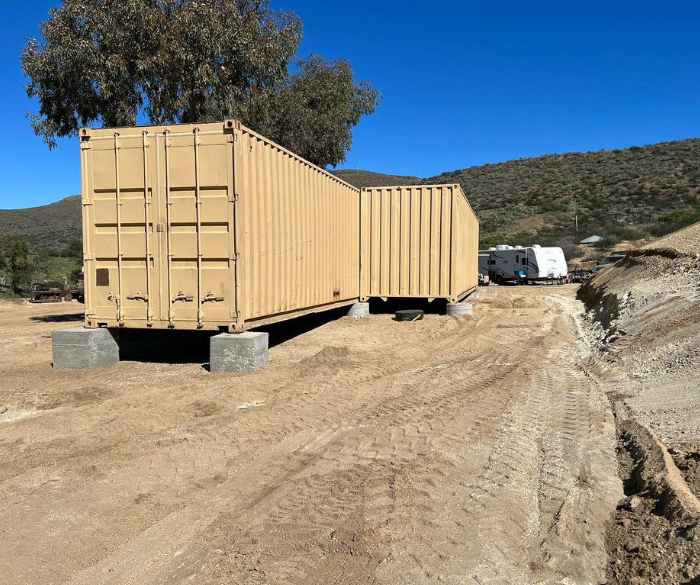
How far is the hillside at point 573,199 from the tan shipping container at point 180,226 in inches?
1341

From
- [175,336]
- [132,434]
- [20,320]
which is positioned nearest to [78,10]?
[175,336]

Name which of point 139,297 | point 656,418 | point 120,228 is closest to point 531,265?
point 139,297

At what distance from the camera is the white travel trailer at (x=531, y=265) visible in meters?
30.1

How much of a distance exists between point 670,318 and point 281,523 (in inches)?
310

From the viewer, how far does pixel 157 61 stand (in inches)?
482

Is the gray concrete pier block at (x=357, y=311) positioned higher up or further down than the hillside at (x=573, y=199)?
further down

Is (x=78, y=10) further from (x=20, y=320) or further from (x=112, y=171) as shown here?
(x=20, y=320)

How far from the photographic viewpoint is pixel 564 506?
3.61 metres

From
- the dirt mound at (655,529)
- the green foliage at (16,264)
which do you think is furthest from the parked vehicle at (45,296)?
the dirt mound at (655,529)

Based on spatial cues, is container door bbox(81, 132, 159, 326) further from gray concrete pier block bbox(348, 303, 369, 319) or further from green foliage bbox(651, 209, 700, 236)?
green foliage bbox(651, 209, 700, 236)

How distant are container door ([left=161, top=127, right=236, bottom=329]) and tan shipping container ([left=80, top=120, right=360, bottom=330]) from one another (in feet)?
0.05

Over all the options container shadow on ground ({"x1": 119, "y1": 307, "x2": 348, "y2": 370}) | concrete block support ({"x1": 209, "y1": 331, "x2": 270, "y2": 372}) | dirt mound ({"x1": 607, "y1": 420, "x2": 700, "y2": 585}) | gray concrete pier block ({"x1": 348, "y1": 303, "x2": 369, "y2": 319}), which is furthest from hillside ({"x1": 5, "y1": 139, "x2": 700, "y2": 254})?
dirt mound ({"x1": 607, "y1": 420, "x2": 700, "y2": 585})

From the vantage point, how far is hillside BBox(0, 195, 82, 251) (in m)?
49.1

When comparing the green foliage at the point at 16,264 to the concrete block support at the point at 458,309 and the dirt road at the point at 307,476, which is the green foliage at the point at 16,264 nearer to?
the dirt road at the point at 307,476
